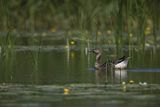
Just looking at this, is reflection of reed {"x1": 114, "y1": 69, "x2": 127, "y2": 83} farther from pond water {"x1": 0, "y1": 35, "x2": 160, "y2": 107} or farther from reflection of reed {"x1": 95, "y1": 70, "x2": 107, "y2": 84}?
reflection of reed {"x1": 95, "y1": 70, "x2": 107, "y2": 84}

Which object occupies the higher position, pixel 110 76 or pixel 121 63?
pixel 121 63

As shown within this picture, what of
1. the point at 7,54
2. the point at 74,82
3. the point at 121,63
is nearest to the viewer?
the point at 7,54

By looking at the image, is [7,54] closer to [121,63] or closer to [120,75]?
[120,75]

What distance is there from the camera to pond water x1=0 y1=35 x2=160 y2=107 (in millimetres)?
9531

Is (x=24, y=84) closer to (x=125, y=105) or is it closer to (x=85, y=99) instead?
(x=85, y=99)

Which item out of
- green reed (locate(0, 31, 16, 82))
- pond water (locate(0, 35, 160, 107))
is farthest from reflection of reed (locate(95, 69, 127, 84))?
green reed (locate(0, 31, 16, 82))

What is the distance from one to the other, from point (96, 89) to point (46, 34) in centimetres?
1432

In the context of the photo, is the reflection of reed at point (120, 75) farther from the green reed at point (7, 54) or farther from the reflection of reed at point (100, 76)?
the green reed at point (7, 54)

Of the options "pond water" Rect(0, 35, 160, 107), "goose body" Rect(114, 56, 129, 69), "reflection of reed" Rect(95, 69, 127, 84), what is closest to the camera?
"pond water" Rect(0, 35, 160, 107)

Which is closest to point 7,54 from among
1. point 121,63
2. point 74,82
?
point 74,82

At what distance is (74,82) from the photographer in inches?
450

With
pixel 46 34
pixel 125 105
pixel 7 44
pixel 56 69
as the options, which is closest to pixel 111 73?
pixel 56 69

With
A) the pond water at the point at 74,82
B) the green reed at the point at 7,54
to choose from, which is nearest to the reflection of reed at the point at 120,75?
the pond water at the point at 74,82

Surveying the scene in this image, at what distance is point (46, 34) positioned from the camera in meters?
24.8
